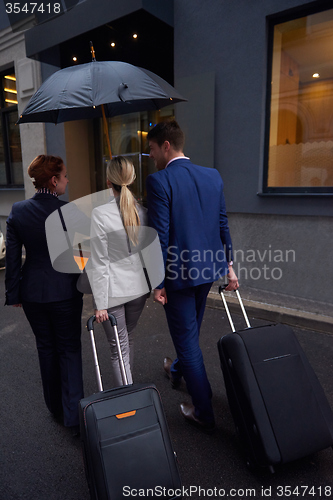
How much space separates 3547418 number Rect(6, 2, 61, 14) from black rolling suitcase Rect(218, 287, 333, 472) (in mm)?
7451

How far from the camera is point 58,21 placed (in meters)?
5.88

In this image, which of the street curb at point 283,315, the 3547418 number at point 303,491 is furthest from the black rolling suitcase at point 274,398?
the street curb at point 283,315

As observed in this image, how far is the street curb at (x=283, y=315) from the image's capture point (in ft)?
13.6

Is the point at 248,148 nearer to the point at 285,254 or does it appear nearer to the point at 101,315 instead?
the point at 285,254

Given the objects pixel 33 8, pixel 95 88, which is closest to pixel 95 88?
pixel 95 88

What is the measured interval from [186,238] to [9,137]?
888 centimetres

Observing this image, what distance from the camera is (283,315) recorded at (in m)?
4.41

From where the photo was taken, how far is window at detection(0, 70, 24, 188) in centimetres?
866

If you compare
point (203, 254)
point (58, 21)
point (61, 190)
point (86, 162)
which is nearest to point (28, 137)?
point (86, 162)

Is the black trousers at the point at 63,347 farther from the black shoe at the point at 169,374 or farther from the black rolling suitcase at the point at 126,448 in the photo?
the black shoe at the point at 169,374

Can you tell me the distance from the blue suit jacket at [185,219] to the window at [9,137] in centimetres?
783

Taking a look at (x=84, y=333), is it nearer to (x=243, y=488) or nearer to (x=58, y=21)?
(x=243, y=488)

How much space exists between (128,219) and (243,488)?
6.03ft

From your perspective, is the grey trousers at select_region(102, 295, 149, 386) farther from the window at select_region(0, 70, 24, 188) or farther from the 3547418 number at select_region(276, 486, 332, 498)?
the window at select_region(0, 70, 24, 188)
